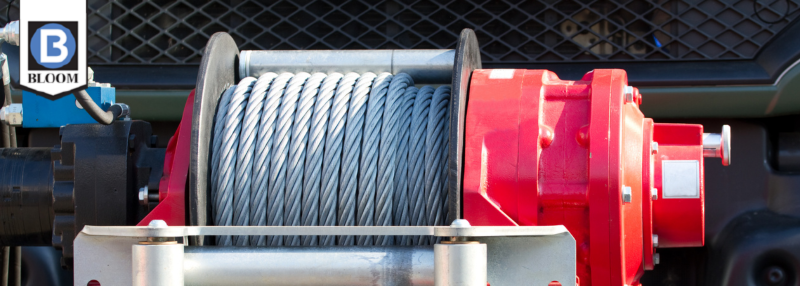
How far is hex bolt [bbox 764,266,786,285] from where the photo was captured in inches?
89.0

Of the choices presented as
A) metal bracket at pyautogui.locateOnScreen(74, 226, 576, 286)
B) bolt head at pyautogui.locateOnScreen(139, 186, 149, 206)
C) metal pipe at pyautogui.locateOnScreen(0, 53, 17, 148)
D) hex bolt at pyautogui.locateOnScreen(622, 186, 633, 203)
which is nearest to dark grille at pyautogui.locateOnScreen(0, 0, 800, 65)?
metal pipe at pyautogui.locateOnScreen(0, 53, 17, 148)

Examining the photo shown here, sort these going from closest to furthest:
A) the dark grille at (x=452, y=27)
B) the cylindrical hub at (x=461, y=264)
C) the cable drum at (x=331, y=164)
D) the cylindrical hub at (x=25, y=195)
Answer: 1. the cylindrical hub at (x=461, y=264)
2. the cable drum at (x=331, y=164)
3. the cylindrical hub at (x=25, y=195)
4. the dark grille at (x=452, y=27)

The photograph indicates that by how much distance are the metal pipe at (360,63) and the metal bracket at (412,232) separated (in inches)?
25.2

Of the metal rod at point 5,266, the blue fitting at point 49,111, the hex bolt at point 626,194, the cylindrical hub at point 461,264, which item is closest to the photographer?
the cylindrical hub at point 461,264

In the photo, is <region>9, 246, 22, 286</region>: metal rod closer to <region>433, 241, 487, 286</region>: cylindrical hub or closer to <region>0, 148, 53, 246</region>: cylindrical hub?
<region>0, 148, 53, 246</region>: cylindrical hub

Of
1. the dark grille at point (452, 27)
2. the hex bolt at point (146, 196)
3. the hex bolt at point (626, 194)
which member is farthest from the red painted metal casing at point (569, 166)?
the dark grille at point (452, 27)

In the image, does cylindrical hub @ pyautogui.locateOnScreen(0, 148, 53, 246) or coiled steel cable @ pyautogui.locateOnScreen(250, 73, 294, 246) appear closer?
coiled steel cable @ pyautogui.locateOnScreen(250, 73, 294, 246)

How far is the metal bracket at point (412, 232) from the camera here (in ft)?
4.30

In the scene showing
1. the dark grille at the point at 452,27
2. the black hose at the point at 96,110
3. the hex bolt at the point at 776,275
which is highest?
the dark grille at the point at 452,27

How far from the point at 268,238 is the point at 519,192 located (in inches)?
21.7

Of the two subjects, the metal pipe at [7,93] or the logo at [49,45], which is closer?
the logo at [49,45]

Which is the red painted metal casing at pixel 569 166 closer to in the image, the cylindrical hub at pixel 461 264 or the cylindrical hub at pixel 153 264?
the cylindrical hub at pixel 461 264

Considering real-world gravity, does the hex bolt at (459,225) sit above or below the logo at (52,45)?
below

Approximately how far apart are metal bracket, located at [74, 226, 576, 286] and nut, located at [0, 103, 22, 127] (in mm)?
671
